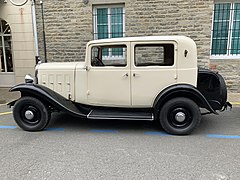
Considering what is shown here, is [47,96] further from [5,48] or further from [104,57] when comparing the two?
[5,48]

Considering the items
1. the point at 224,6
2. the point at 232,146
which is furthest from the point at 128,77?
the point at 224,6

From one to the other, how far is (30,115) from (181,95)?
3040 mm

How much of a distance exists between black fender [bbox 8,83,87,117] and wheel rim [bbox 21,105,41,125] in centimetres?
25

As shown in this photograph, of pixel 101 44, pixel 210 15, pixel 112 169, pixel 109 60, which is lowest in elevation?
pixel 112 169

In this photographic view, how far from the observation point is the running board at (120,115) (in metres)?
Result: 4.18

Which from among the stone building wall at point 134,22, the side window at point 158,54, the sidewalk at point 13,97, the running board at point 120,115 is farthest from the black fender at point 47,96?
the stone building wall at point 134,22

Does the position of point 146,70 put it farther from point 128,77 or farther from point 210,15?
point 210,15

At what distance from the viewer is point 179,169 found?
294cm

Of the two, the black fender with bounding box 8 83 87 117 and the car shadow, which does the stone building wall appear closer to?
the car shadow

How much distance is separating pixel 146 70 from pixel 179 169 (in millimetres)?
1948

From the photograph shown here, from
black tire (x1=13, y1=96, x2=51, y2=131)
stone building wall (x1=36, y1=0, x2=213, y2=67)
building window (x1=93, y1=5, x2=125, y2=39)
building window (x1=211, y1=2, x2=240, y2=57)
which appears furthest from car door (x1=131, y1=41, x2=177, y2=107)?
building window (x1=211, y1=2, x2=240, y2=57)

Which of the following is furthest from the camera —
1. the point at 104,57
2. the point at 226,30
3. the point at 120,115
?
the point at 226,30

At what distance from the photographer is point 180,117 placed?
161 inches

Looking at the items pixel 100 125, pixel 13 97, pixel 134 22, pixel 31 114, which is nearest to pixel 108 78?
pixel 100 125
